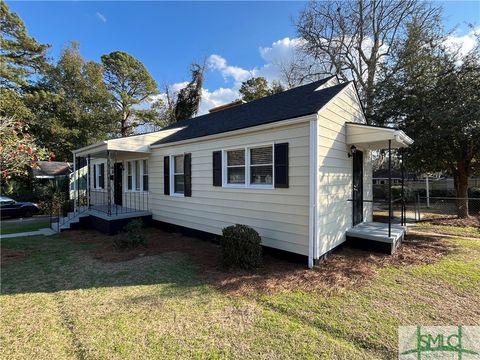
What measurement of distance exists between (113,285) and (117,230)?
482cm

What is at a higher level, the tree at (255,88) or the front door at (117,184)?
the tree at (255,88)

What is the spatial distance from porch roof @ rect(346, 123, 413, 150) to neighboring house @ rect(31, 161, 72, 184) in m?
20.7

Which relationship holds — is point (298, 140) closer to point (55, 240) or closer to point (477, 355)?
point (477, 355)

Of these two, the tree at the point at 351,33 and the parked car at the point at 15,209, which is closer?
the parked car at the point at 15,209

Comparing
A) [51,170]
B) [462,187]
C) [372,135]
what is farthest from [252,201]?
[51,170]

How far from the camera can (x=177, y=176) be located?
8750 millimetres

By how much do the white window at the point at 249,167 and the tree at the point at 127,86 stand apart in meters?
21.4

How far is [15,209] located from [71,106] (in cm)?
1166

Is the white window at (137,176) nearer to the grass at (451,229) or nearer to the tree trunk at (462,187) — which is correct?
the grass at (451,229)

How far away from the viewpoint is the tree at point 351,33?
16406 mm

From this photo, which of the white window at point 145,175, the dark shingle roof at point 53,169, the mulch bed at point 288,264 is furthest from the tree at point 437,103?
the dark shingle roof at point 53,169

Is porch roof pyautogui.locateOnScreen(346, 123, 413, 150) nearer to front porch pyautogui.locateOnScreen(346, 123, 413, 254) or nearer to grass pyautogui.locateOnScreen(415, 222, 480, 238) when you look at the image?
front porch pyautogui.locateOnScreen(346, 123, 413, 254)

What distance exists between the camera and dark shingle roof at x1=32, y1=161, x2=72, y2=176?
→ 68.3 feet

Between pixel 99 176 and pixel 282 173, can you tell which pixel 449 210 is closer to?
pixel 282 173
